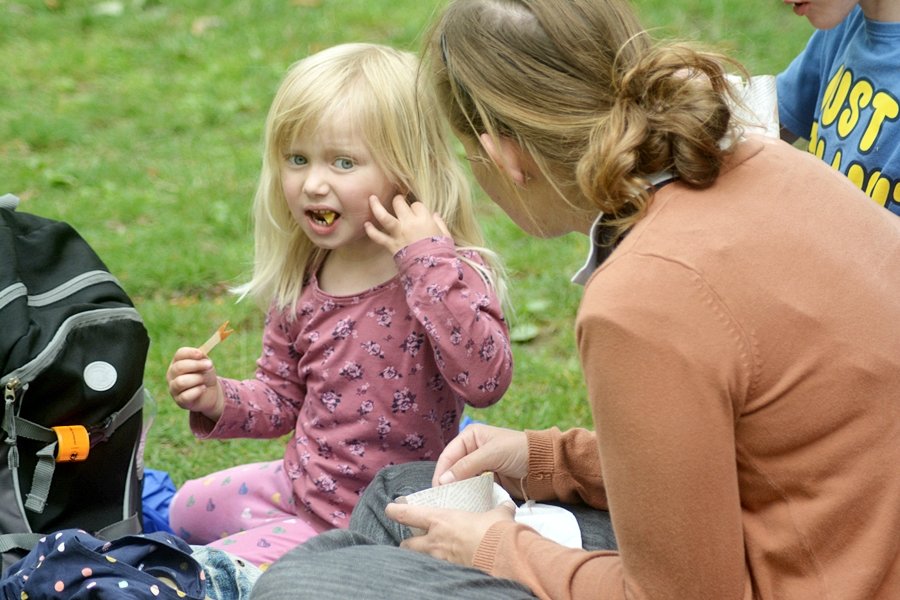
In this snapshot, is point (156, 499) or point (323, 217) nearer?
point (323, 217)

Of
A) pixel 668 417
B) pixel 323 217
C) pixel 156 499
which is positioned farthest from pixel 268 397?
pixel 668 417

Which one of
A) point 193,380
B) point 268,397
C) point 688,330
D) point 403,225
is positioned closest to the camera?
point 688,330

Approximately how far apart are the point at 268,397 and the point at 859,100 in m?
1.39

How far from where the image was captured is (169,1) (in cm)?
673

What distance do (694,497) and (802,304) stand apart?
0.95 ft

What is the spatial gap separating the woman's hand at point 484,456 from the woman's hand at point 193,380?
1.76 ft

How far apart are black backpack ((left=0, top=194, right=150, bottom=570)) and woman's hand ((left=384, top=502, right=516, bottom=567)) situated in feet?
2.09

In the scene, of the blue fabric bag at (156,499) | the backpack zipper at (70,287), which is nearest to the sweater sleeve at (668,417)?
the backpack zipper at (70,287)

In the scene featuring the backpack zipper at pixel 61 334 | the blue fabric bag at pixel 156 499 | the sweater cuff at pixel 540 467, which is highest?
the backpack zipper at pixel 61 334

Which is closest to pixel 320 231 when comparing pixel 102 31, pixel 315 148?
pixel 315 148

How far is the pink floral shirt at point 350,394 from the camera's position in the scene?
243cm

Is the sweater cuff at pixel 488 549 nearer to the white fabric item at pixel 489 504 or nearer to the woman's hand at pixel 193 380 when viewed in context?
the white fabric item at pixel 489 504

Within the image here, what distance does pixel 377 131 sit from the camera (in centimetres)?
238

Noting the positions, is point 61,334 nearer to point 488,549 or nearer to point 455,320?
point 455,320
